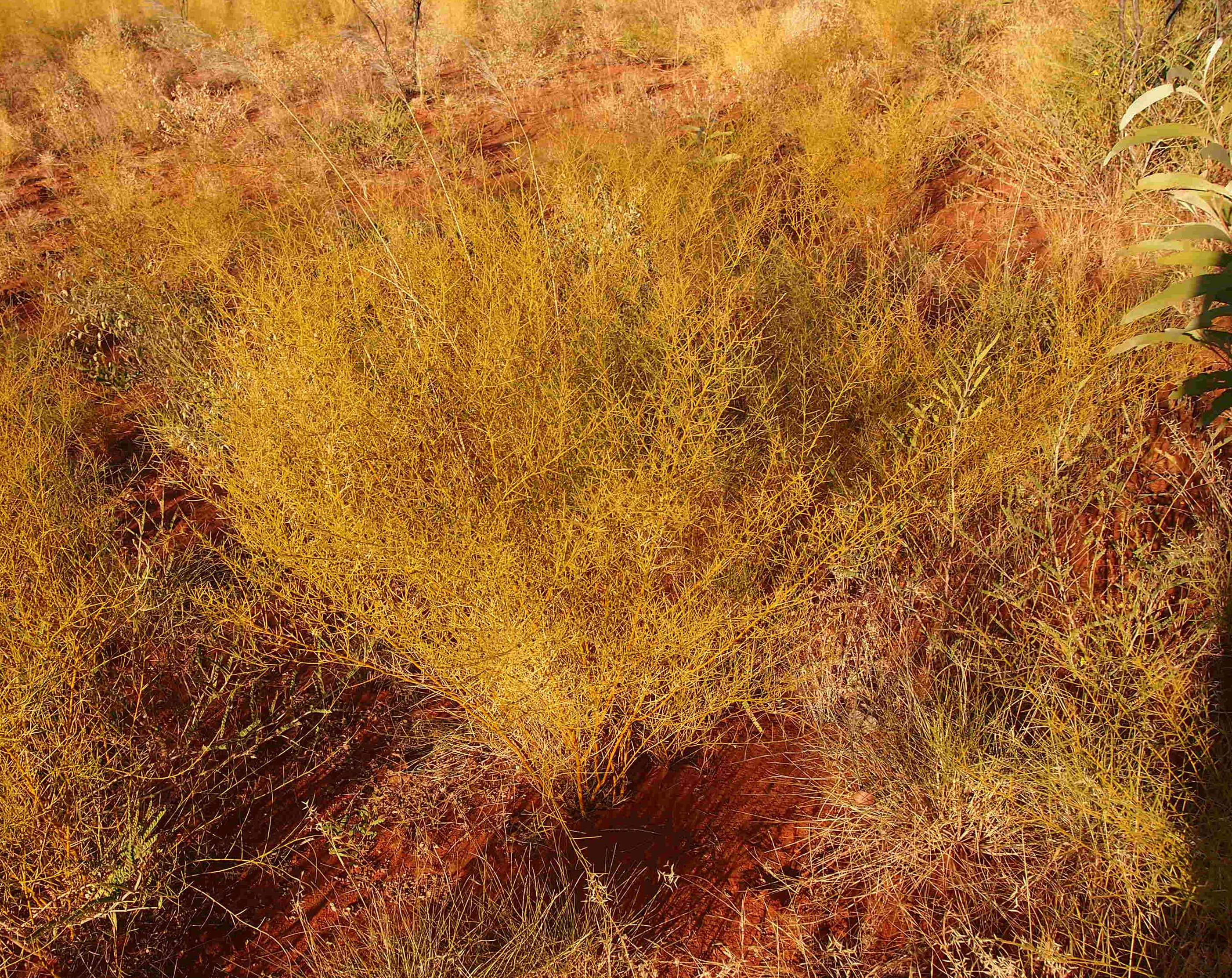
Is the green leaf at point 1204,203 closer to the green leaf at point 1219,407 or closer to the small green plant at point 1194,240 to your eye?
the small green plant at point 1194,240

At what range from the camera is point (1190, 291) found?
157 cm

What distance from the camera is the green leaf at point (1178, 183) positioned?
1479mm

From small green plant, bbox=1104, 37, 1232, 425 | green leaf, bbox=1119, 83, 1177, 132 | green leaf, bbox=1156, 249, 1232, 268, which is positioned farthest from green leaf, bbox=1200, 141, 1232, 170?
green leaf, bbox=1156, 249, 1232, 268

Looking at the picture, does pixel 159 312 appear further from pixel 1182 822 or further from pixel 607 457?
pixel 1182 822

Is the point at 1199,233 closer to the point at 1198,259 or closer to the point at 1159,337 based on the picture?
the point at 1198,259

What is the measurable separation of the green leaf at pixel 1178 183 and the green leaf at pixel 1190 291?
0.55 feet

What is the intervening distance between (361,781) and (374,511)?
44.8 inches

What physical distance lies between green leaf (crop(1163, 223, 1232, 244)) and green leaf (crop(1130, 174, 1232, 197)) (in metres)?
0.06

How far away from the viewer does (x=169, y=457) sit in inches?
152

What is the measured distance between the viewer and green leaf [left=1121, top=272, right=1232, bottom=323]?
1.48m

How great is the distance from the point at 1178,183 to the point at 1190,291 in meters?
0.23

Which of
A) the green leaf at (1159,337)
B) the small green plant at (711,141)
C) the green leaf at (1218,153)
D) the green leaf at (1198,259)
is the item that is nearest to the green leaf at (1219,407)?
the green leaf at (1159,337)

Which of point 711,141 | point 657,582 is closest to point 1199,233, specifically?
point 657,582

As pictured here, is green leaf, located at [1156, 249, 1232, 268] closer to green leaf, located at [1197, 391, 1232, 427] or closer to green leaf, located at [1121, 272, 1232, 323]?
green leaf, located at [1121, 272, 1232, 323]
